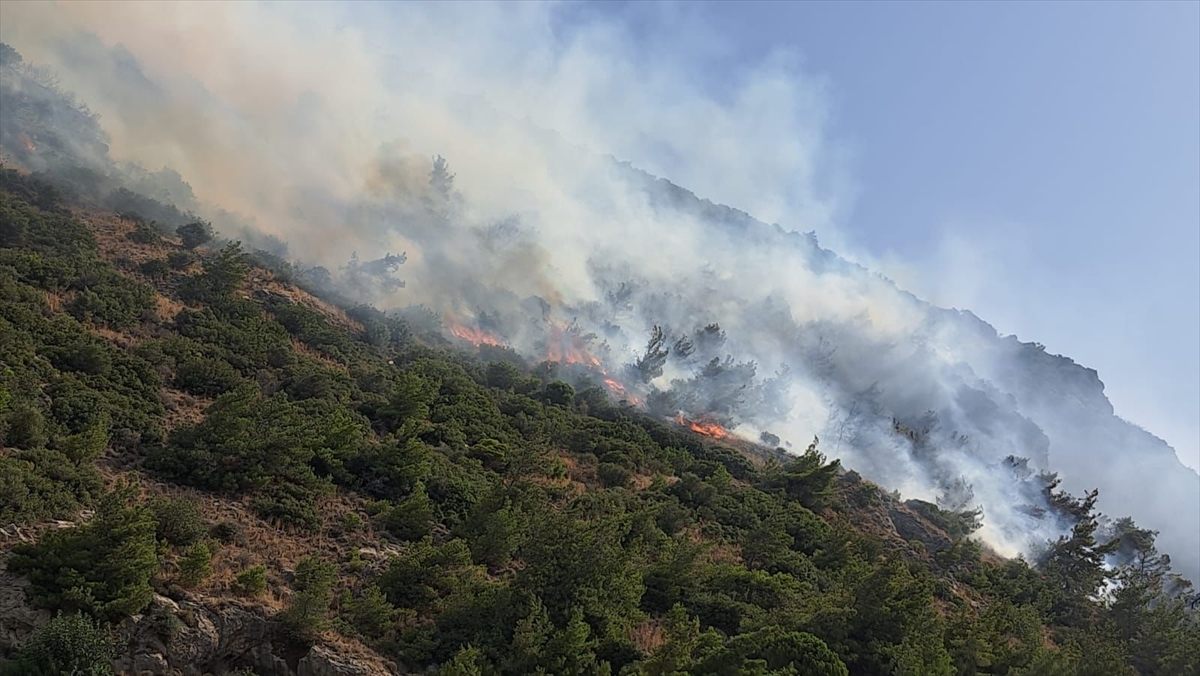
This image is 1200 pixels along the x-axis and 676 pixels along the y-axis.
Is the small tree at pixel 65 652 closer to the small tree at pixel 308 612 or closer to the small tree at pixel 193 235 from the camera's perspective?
the small tree at pixel 308 612

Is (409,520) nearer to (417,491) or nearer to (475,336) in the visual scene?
(417,491)

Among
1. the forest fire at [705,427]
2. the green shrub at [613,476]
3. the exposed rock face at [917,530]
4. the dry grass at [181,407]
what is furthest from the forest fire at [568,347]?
the dry grass at [181,407]

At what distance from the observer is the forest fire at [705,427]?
50.2 m

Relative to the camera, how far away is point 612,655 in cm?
1384

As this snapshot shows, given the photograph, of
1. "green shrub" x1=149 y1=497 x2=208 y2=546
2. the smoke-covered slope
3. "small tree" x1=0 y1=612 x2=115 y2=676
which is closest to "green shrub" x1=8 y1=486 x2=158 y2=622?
"small tree" x1=0 y1=612 x2=115 y2=676

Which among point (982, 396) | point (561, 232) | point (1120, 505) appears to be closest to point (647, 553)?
point (561, 232)

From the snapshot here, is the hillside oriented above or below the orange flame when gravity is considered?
below

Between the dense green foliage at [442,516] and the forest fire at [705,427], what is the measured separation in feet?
44.4

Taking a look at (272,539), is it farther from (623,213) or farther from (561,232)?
(623,213)

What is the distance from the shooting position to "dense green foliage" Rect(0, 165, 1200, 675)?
1301cm

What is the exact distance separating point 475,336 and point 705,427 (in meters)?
18.8

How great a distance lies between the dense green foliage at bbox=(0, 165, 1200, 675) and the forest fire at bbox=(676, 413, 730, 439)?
13.5 metres

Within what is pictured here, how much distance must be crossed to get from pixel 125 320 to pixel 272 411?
8.40 meters

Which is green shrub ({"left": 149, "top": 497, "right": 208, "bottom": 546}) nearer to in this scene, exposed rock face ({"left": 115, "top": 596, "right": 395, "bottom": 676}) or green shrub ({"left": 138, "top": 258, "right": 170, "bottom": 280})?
exposed rock face ({"left": 115, "top": 596, "right": 395, "bottom": 676})
